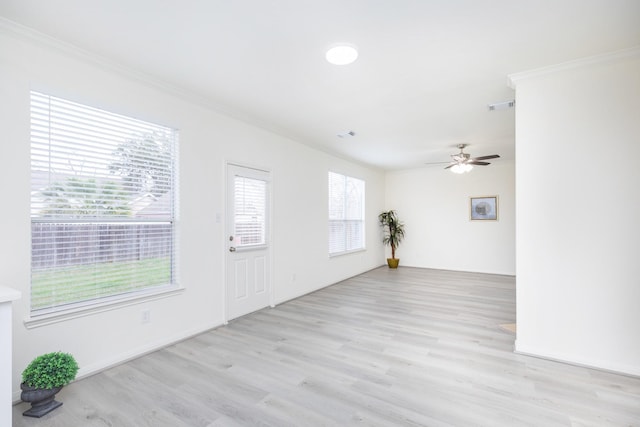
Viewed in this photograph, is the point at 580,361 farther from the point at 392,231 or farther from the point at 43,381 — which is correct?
the point at 392,231

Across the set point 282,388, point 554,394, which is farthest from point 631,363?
point 282,388

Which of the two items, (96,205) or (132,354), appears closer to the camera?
(96,205)

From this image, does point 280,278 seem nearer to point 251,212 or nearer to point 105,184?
point 251,212

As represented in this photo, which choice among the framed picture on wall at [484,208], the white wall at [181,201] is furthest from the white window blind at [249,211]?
the framed picture on wall at [484,208]

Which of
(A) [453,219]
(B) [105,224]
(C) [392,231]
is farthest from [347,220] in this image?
(B) [105,224]

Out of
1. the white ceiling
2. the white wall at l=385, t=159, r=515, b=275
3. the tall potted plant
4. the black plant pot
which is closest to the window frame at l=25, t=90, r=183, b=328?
the black plant pot

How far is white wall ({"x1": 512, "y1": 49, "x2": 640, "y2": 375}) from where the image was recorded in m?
2.53

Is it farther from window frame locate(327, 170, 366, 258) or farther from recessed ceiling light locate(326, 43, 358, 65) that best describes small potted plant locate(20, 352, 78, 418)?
window frame locate(327, 170, 366, 258)

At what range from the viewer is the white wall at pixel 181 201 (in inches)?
86.6

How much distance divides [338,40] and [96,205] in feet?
7.93

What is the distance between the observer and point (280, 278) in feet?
15.6

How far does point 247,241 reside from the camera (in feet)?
13.8

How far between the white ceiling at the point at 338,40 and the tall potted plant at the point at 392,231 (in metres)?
4.52

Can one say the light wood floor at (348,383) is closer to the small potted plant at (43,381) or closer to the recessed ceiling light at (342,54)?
the small potted plant at (43,381)
